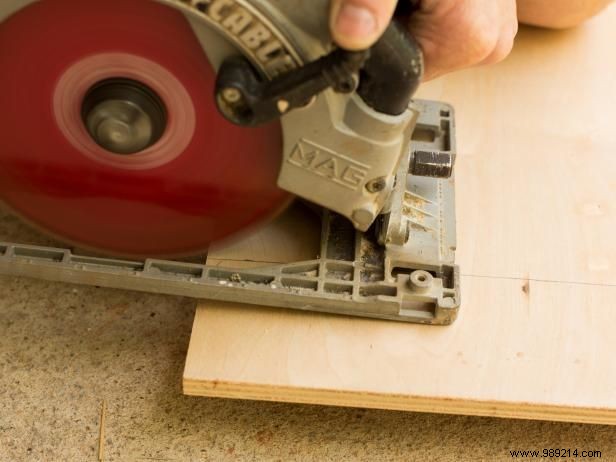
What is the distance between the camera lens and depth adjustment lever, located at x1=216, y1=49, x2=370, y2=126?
1101mm

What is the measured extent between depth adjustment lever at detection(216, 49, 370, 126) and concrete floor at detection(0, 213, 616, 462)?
64cm

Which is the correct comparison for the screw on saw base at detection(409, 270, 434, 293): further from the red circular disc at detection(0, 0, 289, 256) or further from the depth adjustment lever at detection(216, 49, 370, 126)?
the depth adjustment lever at detection(216, 49, 370, 126)

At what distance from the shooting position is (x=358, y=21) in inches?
40.9

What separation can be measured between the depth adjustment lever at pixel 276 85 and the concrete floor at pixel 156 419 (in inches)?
25.3

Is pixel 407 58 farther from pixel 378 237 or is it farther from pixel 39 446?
pixel 39 446

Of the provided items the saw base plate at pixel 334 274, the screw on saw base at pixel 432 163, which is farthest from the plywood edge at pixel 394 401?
the screw on saw base at pixel 432 163

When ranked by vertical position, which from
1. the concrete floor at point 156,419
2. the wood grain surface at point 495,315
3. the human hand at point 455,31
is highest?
the human hand at point 455,31

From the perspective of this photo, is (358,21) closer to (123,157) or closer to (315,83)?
(315,83)

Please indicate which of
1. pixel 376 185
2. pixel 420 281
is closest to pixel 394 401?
pixel 420 281

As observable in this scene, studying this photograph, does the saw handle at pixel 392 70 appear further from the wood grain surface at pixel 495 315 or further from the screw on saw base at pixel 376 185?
the wood grain surface at pixel 495 315

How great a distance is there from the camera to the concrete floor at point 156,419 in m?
1.53

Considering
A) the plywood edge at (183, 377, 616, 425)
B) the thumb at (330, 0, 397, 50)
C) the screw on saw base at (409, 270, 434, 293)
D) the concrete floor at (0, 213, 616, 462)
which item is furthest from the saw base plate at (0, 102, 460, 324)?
the thumb at (330, 0, 397, 50)

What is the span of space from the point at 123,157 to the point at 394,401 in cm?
62

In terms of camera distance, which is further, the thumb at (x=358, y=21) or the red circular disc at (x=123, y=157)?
the red circular disc at (x=123, y=157)
